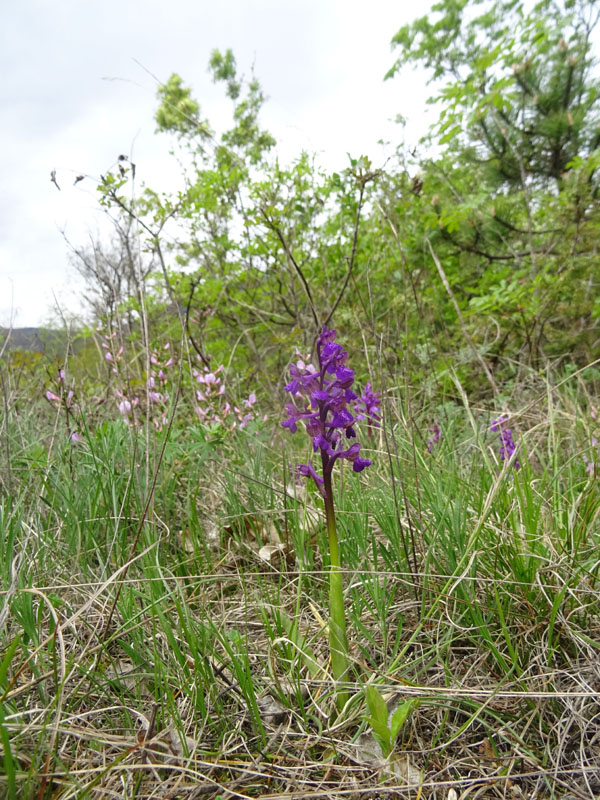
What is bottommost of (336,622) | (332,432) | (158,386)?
(336,622)

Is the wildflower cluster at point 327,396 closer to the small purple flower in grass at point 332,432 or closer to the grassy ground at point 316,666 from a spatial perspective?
the small purple flower in grass at point 332,432

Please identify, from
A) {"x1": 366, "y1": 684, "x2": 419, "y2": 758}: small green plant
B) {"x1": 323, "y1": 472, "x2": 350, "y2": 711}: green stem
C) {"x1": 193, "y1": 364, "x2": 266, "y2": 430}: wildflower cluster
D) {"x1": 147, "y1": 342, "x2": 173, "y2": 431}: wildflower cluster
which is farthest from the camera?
{"x1": 147, "y1": 342, "x2": 173, "y2": 431}: wildflower cluster

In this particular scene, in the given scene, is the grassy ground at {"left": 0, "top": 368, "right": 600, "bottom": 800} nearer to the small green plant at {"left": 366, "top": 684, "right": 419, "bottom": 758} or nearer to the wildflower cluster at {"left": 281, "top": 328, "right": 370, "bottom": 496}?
the small green plant at {"left": 366, "top": 684, "right": 419, "bottom": 758}

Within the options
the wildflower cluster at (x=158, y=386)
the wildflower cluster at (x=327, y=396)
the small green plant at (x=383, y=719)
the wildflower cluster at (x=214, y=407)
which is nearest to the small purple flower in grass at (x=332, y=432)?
the wildflower cluster at (x=327, y=396)

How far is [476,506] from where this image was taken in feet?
5.25

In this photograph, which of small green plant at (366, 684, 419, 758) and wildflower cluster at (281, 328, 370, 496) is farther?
wildflower cluster at (281, 328, 370, 496)

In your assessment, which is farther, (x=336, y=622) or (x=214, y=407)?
(x=214, y=407)

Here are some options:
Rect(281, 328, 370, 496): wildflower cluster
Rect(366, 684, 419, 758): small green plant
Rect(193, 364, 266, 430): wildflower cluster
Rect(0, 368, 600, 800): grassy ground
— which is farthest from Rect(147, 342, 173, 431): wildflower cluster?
Rect(366, 684, 419, 758): small green plant

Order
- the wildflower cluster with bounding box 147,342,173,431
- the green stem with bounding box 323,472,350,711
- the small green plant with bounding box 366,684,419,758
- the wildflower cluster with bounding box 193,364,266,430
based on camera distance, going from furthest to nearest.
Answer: the wildflower cluster with bounding box 147,342,173,431
the wildflower cluster with bounding box 193,364,266,430
the green stem with bounding box 323,472,350,711
the small green plant with bounding box 366,684,419,758

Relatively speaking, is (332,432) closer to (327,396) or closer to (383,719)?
(327,396)

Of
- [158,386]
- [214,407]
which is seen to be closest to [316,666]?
[214,407]

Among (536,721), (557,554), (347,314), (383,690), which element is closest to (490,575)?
(557,554)

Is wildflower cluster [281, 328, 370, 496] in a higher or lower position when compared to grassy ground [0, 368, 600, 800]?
higher

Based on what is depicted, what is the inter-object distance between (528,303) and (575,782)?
4183 millimetres
